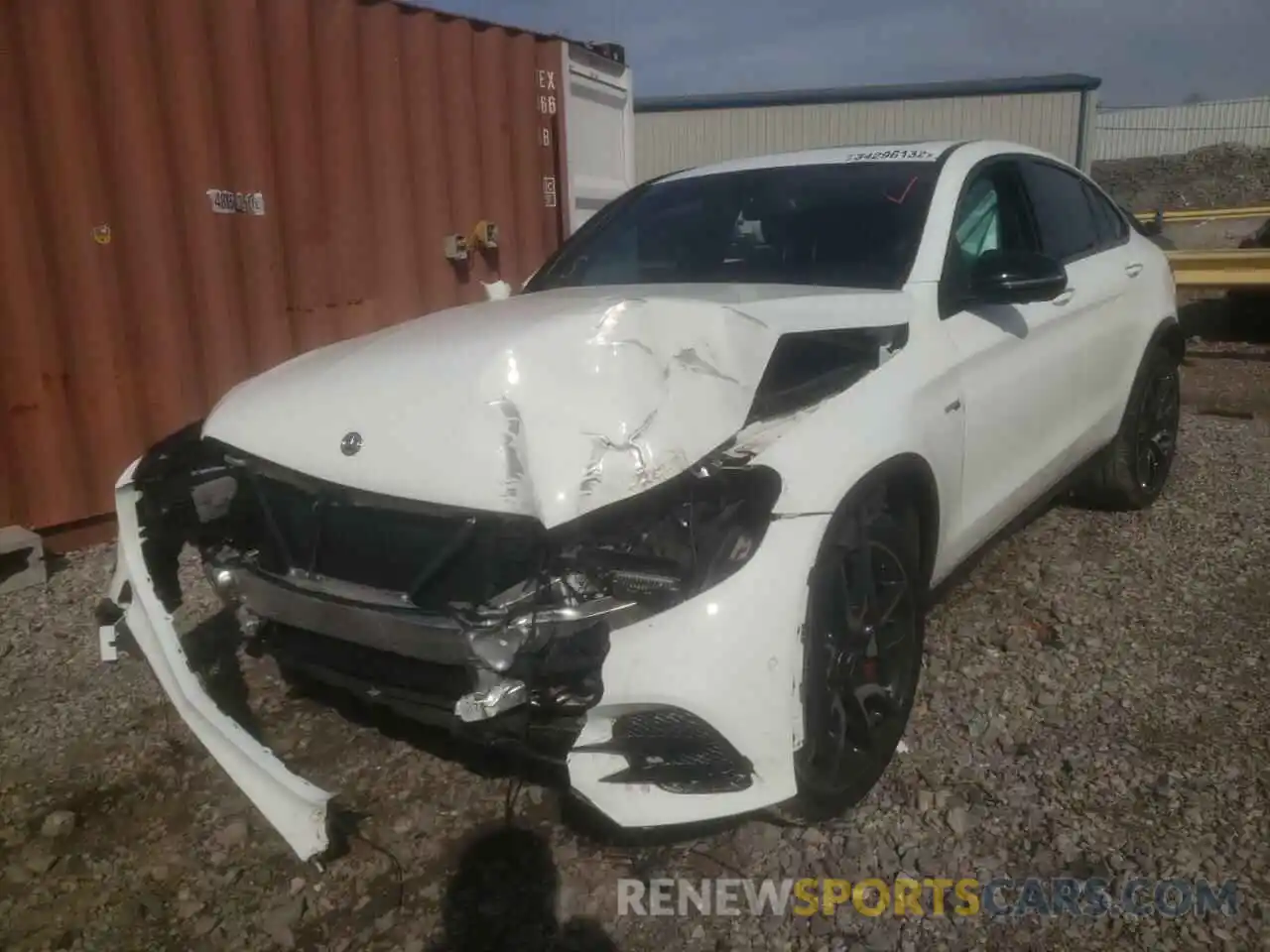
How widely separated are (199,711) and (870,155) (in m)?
2.77

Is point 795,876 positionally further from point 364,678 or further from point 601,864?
point 364,678

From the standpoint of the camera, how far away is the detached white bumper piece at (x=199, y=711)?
2291mm

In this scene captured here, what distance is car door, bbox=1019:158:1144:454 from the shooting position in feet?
12.7

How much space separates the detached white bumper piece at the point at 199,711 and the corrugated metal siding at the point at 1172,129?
112 feet

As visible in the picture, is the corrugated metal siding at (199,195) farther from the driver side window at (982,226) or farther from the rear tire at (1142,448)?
the rear tire at (1142,448)

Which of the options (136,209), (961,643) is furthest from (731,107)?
(961,643)

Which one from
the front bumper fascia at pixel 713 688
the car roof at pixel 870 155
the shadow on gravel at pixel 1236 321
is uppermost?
the car roof at pixel 870 155

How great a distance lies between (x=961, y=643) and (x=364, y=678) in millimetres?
2068

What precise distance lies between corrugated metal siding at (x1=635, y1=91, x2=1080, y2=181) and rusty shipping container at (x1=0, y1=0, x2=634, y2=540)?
13530 millimetres

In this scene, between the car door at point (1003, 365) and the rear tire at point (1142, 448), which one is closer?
the car door at point (1003, 365)

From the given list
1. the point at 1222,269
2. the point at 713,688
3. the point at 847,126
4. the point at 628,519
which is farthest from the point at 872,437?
the point at 847,126

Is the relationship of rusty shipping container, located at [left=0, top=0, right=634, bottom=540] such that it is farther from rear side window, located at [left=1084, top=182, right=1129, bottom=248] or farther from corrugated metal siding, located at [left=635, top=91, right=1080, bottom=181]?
corrugated metal siding, located at [left=635, top=91, right=1080, bottom=181]

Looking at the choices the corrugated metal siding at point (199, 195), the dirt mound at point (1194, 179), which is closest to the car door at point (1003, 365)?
the corrugated metal siding at point (199, 195)

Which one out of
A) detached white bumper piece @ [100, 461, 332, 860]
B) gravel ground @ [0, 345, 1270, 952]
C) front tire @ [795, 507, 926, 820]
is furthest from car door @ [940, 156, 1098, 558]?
detached white bumper piece @ [100, 461, 332, 860]
